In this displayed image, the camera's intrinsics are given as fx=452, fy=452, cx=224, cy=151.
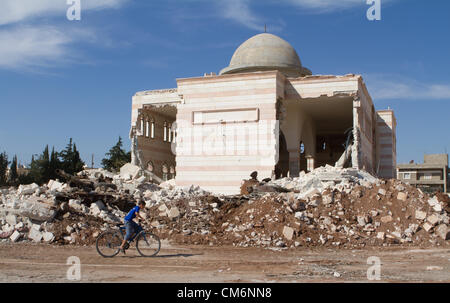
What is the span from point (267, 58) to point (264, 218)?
53.2 ft

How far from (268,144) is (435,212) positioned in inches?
381

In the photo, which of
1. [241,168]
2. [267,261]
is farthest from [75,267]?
[241,168]

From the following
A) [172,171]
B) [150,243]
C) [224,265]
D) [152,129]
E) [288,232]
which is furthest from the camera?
[172,171]

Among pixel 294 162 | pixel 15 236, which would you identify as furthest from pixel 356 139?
pixel 15 236

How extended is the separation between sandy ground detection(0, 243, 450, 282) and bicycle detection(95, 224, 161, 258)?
0.20 metres

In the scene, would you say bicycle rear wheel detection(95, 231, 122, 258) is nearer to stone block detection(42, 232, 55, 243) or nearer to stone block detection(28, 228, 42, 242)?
stone block detection(42, 232, 55, 243)

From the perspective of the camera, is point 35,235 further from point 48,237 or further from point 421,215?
point 421,215

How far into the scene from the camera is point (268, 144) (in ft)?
73.6

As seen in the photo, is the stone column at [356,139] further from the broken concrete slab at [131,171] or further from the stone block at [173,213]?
the broken concrete slab at [131,171]

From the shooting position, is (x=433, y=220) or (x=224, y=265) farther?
(x=433, y=220)

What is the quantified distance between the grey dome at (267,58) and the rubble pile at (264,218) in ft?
43.0

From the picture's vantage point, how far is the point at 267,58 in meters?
28.1

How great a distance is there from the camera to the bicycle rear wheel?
1069 cm
